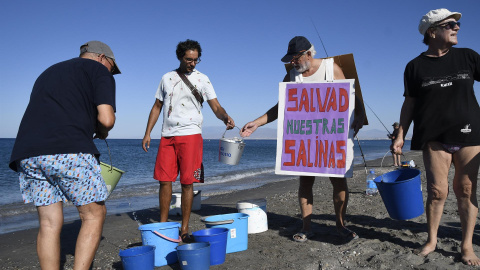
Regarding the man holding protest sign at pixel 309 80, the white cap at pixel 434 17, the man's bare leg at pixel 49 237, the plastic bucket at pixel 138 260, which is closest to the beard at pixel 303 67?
the man holding protest sign at pixel 309 80

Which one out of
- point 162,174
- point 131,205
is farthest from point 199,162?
point 131,205

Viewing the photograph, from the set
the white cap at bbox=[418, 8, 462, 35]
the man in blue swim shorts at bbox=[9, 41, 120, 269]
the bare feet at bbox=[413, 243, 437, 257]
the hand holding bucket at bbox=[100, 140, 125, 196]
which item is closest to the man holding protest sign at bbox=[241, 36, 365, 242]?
the bare feet at bbox=[413, 243, 437, 257]

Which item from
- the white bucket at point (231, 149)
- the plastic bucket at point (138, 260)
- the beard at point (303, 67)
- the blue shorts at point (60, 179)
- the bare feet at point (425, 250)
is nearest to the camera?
the blue shorts at point (60, 179)

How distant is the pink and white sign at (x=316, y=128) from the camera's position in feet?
13.9

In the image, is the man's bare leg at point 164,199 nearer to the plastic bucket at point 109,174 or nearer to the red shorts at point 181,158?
the red shorts at point 181,158

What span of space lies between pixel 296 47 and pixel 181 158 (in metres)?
1.86

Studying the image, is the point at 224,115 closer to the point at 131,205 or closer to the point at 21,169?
the point at 21,169

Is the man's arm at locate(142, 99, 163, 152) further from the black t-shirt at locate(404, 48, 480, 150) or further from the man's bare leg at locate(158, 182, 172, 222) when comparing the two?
the black t-shirt at locate(404, 48, 480, 150)

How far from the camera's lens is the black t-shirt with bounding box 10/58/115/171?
271 centimetres

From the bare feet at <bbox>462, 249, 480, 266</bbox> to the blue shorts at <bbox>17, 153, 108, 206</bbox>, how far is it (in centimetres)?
312

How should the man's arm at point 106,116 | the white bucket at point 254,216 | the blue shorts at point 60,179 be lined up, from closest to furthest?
the blue shorts at point 60,179 < the man's arm at point 106,116 < the white bucket at point 254,216

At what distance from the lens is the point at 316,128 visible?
173 inches

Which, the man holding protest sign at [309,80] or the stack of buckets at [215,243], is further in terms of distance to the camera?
the man holding protest sign at [309,80]

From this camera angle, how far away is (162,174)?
15.2 ft
